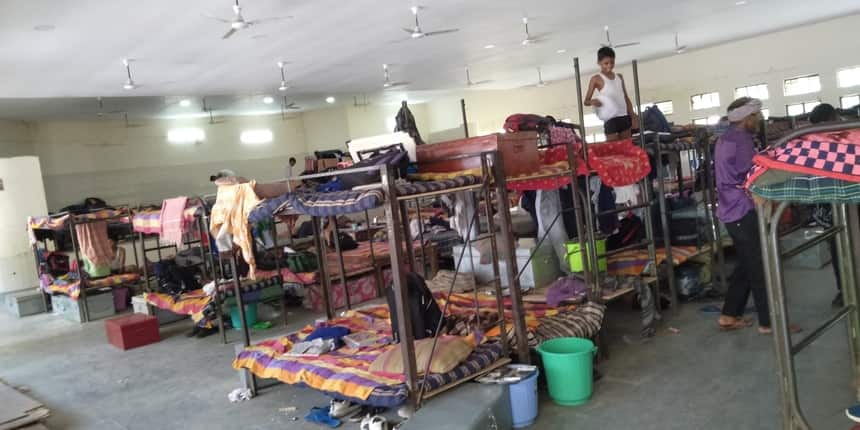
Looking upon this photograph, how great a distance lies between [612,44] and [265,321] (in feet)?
30.6

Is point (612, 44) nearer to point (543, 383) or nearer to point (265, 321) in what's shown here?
point (265, 321)

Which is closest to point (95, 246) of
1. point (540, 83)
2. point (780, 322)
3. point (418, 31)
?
point (418, 31)

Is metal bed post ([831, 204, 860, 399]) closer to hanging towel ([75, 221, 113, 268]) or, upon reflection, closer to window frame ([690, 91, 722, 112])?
hanging towel ([75, 221, 113, 268])

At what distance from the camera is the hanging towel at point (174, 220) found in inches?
276

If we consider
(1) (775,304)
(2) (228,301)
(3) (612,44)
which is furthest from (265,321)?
(3) (612,44)

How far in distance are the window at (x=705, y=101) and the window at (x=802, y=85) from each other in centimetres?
152

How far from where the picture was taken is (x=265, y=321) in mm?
7570

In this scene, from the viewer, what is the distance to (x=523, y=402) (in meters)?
3.85

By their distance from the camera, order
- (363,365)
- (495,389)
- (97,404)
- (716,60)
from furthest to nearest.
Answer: (716,60) → (97,404) → (363,365) → (495,389)

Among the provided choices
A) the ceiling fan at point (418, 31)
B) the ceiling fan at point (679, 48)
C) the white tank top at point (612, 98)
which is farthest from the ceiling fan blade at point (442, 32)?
the ceiling fan at point (679, 48)

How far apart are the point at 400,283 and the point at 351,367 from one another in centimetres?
92

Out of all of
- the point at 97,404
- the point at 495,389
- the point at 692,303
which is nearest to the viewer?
the point at 495,389

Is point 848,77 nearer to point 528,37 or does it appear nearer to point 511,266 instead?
point 528,37

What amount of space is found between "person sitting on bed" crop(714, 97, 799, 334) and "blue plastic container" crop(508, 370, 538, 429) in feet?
7.06
